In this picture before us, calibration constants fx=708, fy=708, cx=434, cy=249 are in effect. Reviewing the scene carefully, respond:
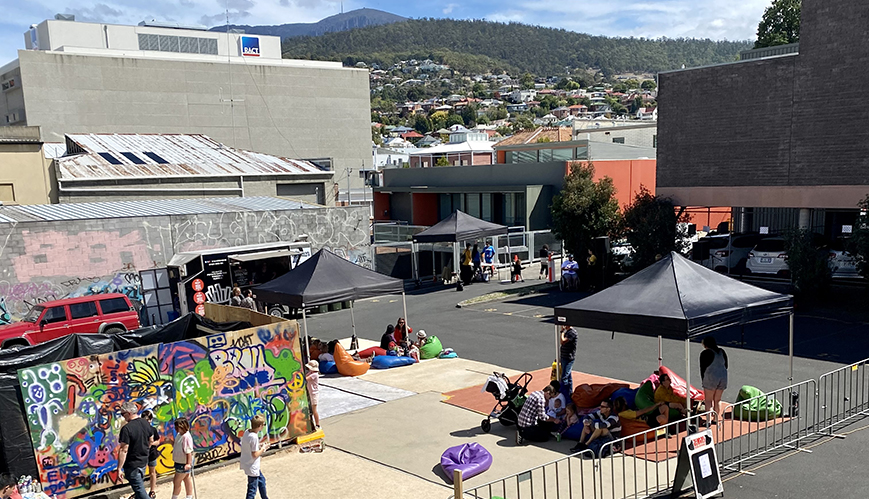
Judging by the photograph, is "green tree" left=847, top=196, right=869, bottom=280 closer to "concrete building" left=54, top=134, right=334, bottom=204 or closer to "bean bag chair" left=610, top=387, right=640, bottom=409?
"bean bag chair" left=610, top=387, right=640, bottom=409

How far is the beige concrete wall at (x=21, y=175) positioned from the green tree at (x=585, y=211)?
73.2 ft

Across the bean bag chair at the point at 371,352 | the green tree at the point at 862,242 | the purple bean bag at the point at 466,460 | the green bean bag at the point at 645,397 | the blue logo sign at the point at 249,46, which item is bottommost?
the bean bag chair at the point at 371,352

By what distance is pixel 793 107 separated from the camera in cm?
2481

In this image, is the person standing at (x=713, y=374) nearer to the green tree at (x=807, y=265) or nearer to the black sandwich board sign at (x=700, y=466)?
the black sandwich board sign at (x=700, y=466)

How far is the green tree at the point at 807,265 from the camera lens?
71.3 ft

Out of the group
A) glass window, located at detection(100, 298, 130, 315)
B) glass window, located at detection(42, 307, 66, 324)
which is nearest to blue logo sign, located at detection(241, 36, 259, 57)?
glass window, located at detection(100, 298, 130, 315)

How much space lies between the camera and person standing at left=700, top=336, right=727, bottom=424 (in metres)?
11.5

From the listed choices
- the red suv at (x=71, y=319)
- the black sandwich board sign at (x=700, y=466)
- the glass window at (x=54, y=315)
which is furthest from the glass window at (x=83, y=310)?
the black sandwich board sign at (x=700, y=466)

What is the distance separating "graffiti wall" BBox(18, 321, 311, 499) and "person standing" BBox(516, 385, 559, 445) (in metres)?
3.81

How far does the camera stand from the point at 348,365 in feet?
56.2

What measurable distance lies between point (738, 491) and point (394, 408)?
6941 mm

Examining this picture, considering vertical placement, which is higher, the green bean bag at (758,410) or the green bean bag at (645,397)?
the green bean bag at (645,397)

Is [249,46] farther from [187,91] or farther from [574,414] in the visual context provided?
[574,414]

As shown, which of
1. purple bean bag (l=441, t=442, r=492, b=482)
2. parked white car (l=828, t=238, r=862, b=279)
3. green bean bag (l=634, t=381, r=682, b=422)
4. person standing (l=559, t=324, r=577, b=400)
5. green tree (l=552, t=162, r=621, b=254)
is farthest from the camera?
green tree (l=552, t=162, r=621, b=254)
